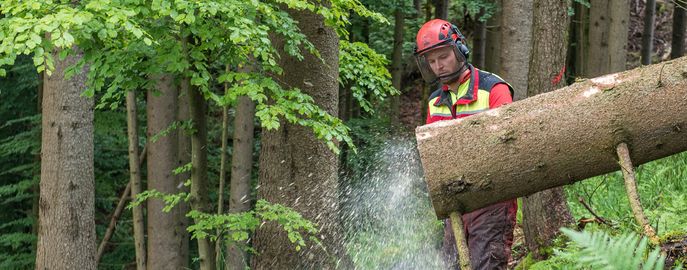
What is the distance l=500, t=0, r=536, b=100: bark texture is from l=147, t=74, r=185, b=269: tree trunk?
4.60 meters

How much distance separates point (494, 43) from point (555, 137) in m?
13.8

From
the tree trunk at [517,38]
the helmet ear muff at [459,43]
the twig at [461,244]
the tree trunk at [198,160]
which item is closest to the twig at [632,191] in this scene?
the twig at [461,244]

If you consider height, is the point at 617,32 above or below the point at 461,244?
above

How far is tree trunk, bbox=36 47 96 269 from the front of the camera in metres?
10.6

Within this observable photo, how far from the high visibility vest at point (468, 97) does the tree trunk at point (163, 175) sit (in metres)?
7.12

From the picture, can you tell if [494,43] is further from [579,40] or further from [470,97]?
[470,97]

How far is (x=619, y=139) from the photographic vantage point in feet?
13.9

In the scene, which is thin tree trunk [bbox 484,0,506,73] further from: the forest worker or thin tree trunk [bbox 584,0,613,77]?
the forest worker

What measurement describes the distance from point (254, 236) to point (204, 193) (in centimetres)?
101

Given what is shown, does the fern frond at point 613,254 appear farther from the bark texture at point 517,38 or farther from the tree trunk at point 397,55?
the tree trunk at point 397,55

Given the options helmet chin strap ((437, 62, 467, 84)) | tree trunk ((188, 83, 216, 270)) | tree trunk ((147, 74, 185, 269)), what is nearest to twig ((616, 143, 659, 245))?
helmet chin strap ((437, 62, 467, 84))

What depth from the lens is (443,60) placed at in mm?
5285

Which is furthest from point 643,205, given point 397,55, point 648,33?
point 648,33

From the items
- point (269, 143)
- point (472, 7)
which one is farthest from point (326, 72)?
point (472, 7)
